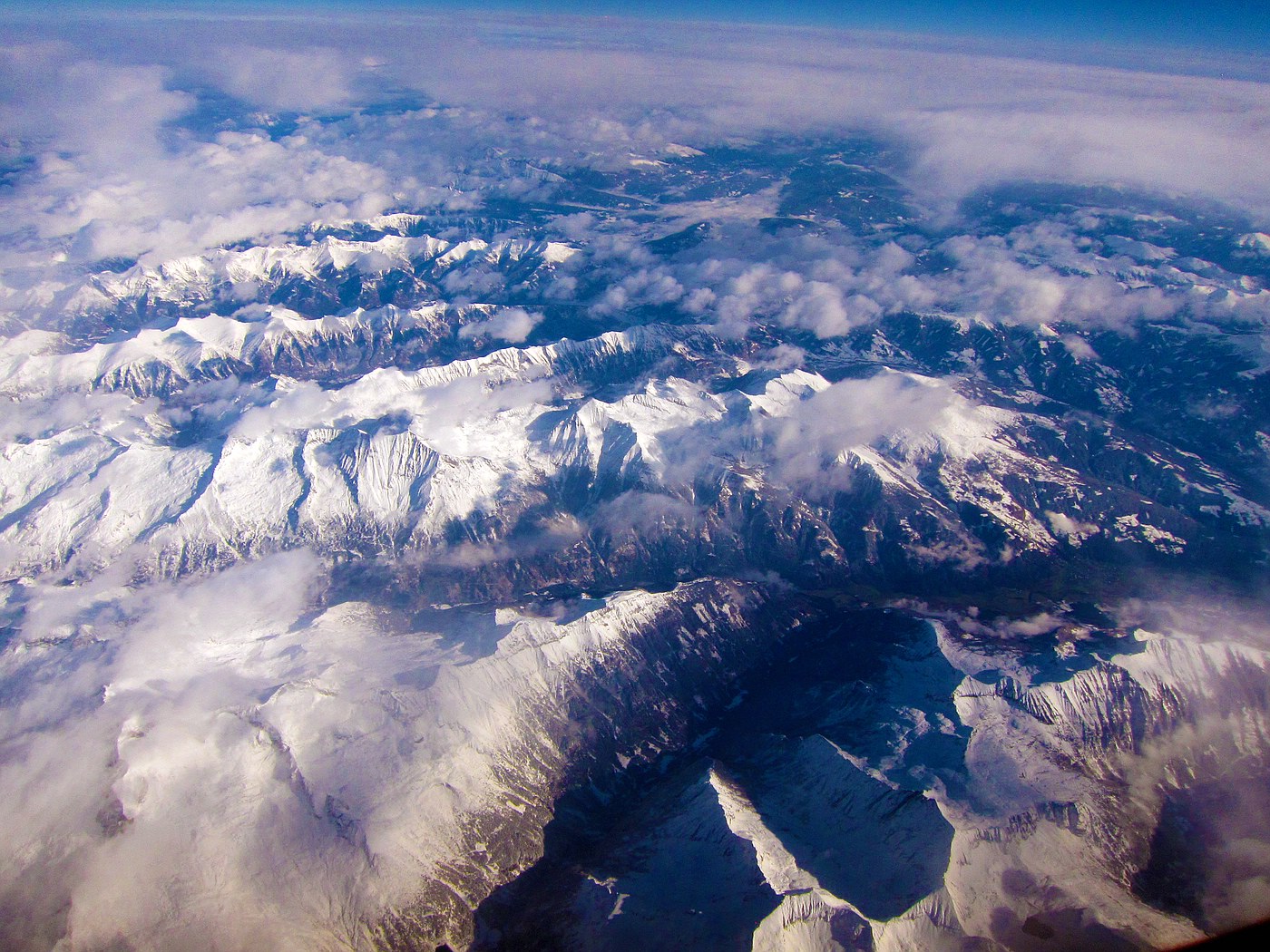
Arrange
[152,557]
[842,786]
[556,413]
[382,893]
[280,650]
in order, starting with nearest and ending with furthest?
1. [382,893]
2. [842,786]
3. [280,650]
4. [152,557]
5. [556,413]

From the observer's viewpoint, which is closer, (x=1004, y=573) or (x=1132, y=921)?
(x=1132, y=921)

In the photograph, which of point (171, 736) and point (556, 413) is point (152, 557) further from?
point (556, 413)

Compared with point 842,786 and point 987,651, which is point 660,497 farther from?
point 842,786

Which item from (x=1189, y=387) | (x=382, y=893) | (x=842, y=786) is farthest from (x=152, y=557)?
(x=1189, y=387)

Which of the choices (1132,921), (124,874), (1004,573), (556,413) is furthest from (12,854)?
(1004,573)

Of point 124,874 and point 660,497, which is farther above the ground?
point 124,874

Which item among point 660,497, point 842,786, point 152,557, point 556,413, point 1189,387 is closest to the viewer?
point 842,786

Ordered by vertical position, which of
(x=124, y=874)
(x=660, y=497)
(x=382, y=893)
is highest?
(x=124, y=874)
